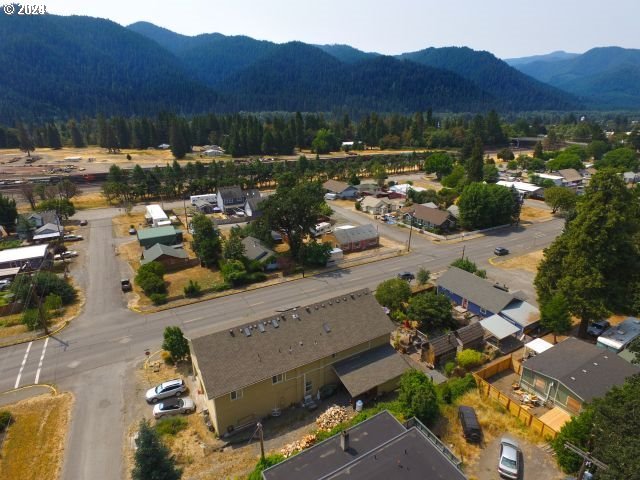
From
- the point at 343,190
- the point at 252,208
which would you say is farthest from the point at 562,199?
the point at 252,208

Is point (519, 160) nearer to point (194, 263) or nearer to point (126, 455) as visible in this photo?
point (194, 263)

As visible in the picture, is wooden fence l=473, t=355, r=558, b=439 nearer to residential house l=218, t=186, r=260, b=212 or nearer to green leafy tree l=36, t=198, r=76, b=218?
residential house l=218, t=186, r=260, b=212

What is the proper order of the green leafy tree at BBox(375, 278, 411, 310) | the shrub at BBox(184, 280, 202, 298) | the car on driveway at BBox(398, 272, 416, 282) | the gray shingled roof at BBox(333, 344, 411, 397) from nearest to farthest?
the gray shingled roof at BBox(333, 344, 411, 397) < the green leafy tree at BBox(375, 278, 411, 310) < the shrub at BBox(184, 280, 202, 298) < the car on driveway at BBox(398, 272, 416, 282)

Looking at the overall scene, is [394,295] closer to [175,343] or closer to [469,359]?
[469,359]

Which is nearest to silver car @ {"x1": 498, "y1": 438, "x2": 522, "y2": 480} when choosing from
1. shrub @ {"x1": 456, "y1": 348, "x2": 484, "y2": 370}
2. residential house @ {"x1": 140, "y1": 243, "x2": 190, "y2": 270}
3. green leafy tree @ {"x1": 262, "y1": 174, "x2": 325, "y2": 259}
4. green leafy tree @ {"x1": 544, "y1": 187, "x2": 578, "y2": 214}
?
shrub @ {"x1": 456, "y1": 348, "x2": 484, "y2": 370}

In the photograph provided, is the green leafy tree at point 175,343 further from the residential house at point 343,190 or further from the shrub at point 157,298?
the residential house at point 343,190
